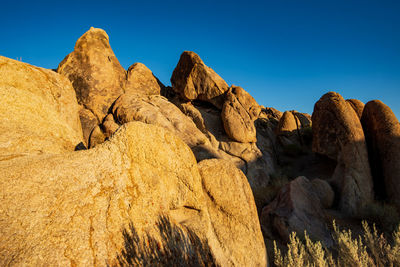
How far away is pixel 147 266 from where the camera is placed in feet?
6.98

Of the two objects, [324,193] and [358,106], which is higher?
[358,106]

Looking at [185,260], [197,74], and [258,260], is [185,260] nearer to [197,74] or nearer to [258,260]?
[258,260]

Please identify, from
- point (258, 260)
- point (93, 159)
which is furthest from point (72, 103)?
point (258, 260)

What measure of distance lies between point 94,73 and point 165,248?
10686mm

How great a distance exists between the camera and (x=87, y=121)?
9836mm

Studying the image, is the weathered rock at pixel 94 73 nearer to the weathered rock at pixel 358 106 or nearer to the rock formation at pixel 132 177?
the rock formation at pixel 132 177

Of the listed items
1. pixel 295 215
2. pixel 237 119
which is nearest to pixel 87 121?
pixel 237 119

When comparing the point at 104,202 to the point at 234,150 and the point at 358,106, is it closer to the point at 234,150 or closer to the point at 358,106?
the point at 234,150

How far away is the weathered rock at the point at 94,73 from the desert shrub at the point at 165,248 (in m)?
8.92

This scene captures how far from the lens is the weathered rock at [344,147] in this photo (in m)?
7.75

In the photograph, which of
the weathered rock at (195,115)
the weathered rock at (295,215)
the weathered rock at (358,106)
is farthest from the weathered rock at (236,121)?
the weathered rock at (295,215)

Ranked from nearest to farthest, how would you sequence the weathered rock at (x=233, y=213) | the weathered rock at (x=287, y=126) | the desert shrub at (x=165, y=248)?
the desert shrub at (x=165, y=248)
the weathered rock at (x=233, y=213)
the weathered rock at (x=287, y=126)

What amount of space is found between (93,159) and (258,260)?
3194 millimetres

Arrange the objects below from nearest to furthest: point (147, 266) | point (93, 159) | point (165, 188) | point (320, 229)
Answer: point (147, 266) → point (93, 159) → point (165, 188) → point (320, 229)
